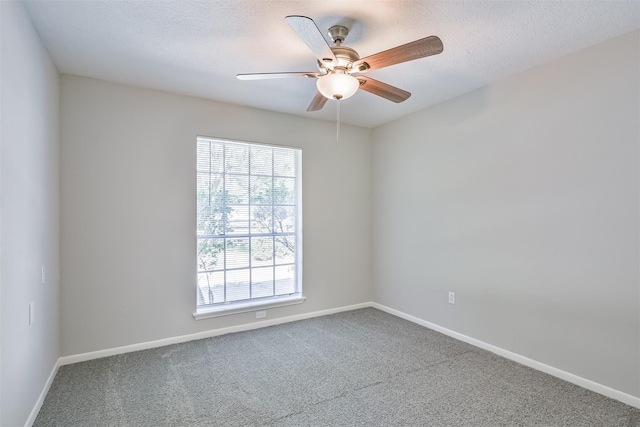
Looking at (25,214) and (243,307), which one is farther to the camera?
(243,307)

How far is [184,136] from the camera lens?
3.35m

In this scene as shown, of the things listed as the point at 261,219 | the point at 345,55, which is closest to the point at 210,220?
the point at 261,219

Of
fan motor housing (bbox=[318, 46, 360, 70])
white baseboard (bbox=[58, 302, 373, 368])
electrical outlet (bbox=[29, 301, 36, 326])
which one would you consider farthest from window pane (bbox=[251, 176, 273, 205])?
electrical outlet (bbox=[29, 301, 36, 326])

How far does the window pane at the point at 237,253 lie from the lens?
3.64m

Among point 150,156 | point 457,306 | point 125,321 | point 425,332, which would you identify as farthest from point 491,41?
point 125,321

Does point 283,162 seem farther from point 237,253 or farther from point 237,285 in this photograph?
point 237,285

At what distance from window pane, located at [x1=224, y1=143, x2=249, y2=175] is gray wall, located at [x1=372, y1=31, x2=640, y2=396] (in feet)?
6.41

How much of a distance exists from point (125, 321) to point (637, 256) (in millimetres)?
4071

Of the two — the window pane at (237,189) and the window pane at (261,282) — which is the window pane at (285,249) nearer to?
the window pane at (261,282)

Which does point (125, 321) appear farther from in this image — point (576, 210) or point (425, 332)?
point (576, 210)

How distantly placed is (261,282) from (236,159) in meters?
1.44

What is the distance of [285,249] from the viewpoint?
402 centimetres

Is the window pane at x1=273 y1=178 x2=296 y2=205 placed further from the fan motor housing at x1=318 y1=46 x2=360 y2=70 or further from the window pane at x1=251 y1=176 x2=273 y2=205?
the fan motor housing at x1=318 y1=46 x2=360 y2=70

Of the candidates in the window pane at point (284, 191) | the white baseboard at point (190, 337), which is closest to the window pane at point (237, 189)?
the window pane at point (284, 191)
